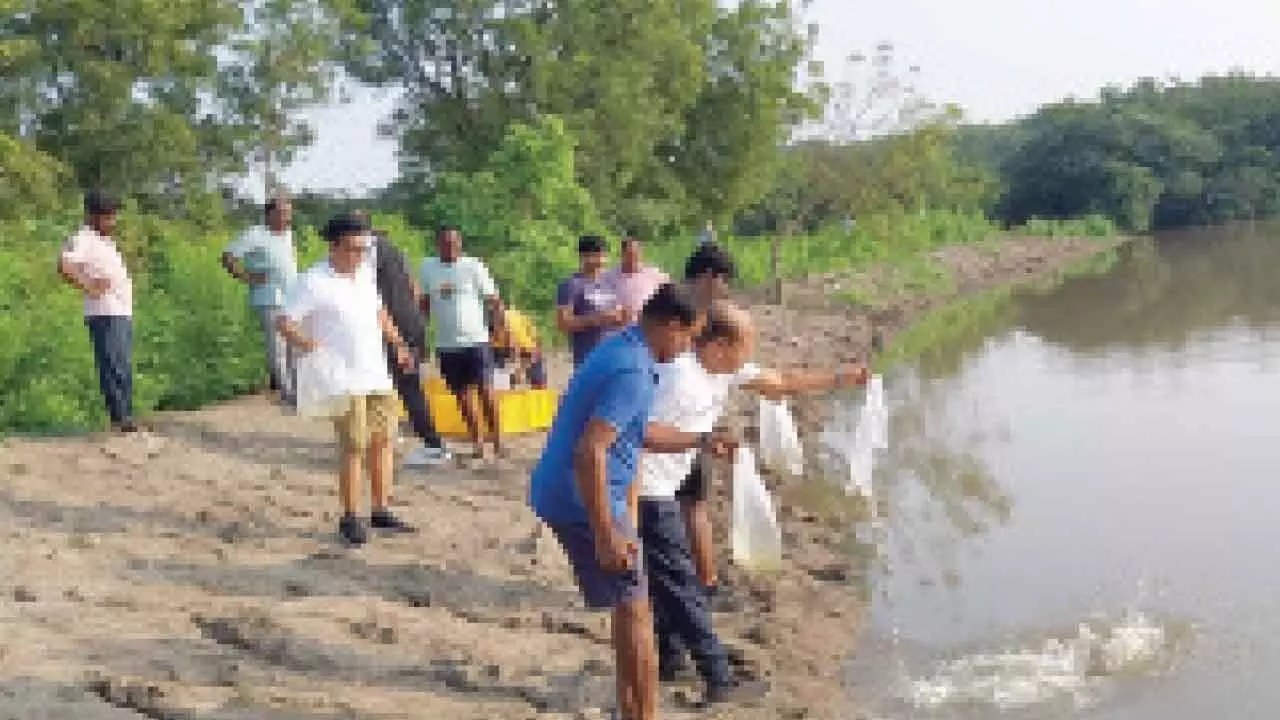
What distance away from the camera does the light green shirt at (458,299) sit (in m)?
8.24

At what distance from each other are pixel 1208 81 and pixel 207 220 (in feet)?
242

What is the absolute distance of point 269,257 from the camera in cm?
944

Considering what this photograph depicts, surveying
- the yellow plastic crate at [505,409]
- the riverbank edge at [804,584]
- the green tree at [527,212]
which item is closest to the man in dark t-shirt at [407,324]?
the yellow plastic crate at [505,409]

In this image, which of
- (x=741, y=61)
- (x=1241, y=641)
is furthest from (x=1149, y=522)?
(x=741, y=61)

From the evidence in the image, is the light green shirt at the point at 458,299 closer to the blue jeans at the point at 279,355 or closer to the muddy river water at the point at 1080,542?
the blue jeans at the point at 279,355

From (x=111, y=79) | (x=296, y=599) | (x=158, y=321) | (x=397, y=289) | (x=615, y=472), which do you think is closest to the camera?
(x=615, y=472)

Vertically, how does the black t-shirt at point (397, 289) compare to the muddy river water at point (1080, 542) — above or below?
above

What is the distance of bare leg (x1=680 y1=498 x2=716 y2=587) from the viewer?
21.0ft

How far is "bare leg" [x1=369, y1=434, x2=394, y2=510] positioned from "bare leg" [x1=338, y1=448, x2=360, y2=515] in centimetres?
14

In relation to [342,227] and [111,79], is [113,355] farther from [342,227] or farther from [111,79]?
[111,79]

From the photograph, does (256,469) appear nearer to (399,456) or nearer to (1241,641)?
(399,456)

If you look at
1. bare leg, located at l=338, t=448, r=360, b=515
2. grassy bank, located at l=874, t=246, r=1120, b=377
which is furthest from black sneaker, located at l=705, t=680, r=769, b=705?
grassy bank, located at l=874, t=246, r=1120, b=377

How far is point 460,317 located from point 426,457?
3.40ft

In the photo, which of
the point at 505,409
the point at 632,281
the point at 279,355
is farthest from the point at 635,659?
the point at 279,355
